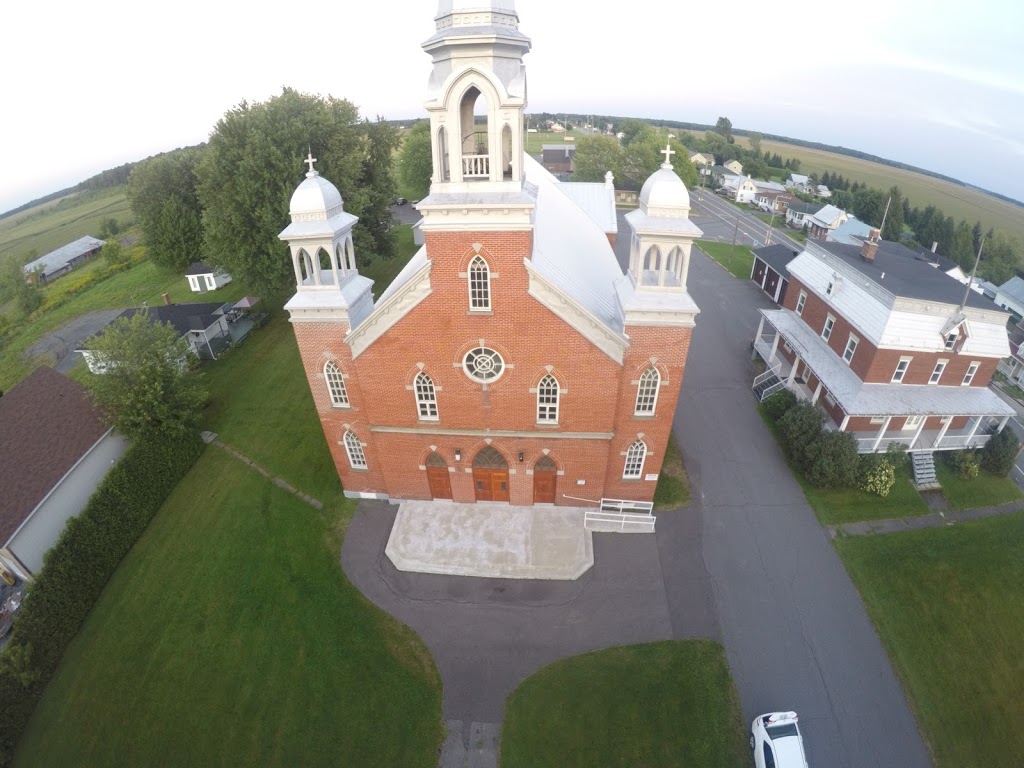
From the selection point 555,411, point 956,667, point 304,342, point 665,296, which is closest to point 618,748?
point 555,411

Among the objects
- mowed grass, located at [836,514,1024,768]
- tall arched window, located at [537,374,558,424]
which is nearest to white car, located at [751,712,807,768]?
mowed grass, located at [836,514,1024,768]

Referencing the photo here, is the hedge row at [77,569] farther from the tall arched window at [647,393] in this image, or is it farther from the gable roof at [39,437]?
the tall arched window at [647,393]

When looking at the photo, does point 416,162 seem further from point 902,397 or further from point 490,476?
point 902,397

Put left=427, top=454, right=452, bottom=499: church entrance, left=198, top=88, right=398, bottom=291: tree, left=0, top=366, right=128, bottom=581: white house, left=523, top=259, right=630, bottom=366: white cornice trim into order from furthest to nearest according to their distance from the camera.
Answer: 1. left=198, top=88, right=398, bottom=291: tree
2. left=427, top=454, right=452, bottom=499: church entrance
3. left=0, top=366, right=128, bottom=581: white house
4. left=523, top=259, right=630, bottom=366: white cornice trim

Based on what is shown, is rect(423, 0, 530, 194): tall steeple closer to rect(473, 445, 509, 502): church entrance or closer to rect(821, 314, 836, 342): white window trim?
rect(473, 445, 509, 502): church entrance

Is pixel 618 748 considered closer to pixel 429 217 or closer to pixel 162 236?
pixel 429 217
